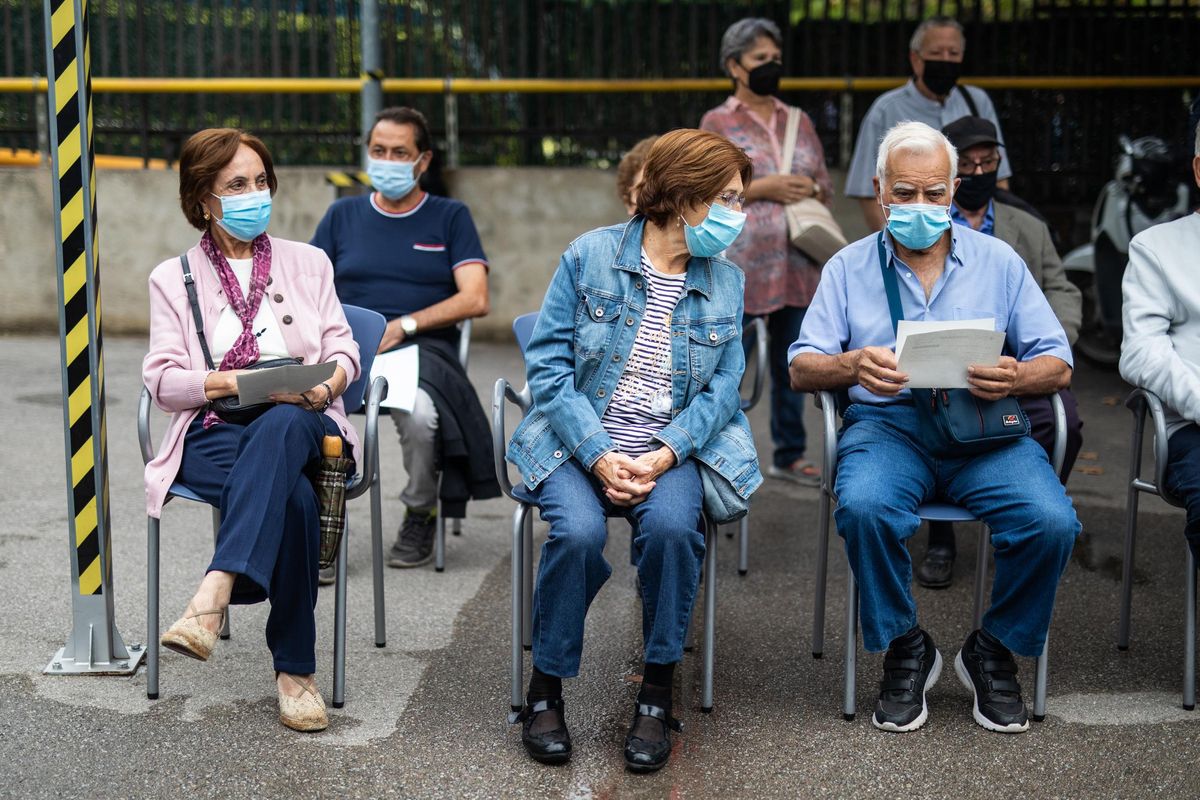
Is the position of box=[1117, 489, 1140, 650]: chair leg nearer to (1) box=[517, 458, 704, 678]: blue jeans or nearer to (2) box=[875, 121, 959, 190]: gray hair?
(2) box=[875, 121, 959, 190]: gray hair

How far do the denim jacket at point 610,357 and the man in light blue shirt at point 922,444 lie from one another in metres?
0.37

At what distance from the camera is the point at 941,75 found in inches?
247

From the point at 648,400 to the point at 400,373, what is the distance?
58.1 inches

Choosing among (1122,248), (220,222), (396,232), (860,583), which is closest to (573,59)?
(1122,248)

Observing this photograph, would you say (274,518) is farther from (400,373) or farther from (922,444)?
(922,444)

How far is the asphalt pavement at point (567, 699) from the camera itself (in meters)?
3.65

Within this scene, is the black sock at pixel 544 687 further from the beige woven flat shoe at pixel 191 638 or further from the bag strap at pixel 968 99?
the bag strap at pixel 968 99

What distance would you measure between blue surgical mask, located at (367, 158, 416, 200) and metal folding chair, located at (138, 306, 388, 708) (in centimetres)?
101

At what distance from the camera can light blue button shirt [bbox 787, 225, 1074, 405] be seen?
4344 millimetres

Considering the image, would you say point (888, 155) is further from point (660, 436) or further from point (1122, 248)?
point (1122, 248)

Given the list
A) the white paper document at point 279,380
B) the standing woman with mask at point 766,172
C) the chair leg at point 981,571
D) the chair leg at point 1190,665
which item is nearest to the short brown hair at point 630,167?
the standing woman with mask at point 766,172

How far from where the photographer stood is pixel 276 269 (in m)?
4.41

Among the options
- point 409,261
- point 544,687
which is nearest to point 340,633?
point 544,687

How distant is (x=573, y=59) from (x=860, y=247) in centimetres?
619
